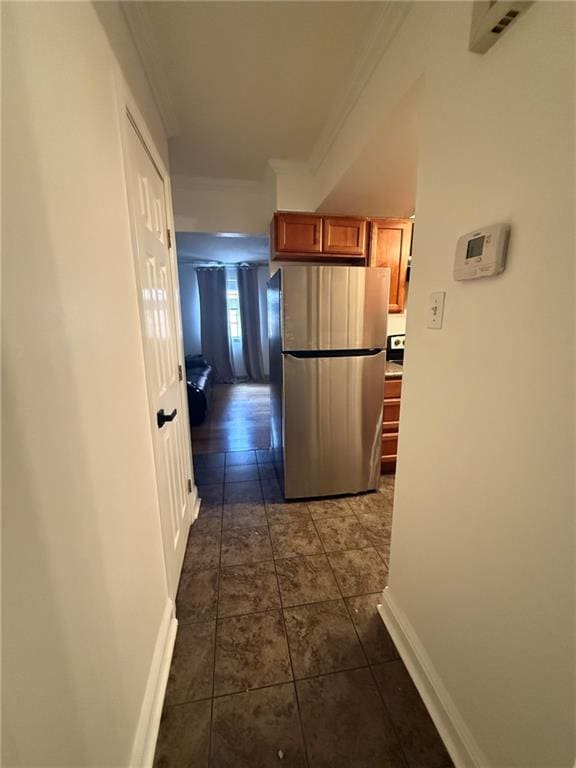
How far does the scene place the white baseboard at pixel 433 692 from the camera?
88cm

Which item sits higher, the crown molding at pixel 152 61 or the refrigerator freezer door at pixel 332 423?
the crown molding at pixel 152 61

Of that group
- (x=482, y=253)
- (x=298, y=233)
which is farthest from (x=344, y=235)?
(x=482, y=253)

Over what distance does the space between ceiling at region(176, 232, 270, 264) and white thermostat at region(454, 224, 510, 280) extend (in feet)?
9.75

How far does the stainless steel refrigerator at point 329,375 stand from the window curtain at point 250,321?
12.2 feet

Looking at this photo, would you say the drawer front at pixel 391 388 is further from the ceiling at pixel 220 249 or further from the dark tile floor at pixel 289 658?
the ceiling at pixel 220 249

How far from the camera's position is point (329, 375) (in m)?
2.09

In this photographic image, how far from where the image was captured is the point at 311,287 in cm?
193

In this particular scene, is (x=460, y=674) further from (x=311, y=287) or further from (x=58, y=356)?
(x=311, y=287)

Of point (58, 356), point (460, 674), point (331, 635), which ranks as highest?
point (58, 356)

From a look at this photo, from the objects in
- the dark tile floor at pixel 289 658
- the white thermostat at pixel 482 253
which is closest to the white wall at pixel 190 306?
the dark tile floor at pixel 289 658

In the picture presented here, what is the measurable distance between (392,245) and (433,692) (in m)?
2.66

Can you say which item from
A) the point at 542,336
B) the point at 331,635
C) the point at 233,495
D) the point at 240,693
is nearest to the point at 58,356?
the point at 542,336

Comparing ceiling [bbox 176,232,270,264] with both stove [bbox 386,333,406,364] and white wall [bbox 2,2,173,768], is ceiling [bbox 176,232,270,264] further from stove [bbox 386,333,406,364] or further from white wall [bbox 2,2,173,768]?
white wall [bbox 2,2,173,768]

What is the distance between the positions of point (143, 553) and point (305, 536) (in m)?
1.14
